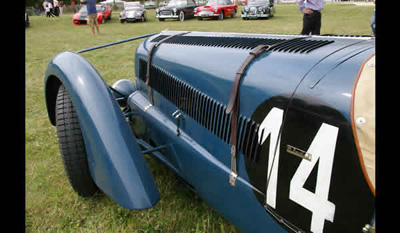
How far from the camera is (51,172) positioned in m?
2.82

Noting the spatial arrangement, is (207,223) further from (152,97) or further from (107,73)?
(107,73)

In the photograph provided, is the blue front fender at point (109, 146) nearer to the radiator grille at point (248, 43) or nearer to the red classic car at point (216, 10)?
the radiator grille at point (248, 43)

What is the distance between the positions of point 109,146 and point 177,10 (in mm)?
17893

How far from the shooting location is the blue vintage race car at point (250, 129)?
1.01m

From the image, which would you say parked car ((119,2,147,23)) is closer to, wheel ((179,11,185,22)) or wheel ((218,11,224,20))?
wheel ((179,11,185,22))

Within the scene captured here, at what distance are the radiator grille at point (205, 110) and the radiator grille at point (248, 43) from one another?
31 centimetres

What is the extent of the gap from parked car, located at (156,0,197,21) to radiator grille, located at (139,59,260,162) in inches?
667

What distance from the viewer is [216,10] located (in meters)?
17.4

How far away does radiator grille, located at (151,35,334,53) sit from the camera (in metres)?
1.43

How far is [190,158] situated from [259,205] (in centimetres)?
64

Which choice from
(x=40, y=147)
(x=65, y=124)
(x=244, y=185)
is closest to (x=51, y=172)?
(x=40, y=147)

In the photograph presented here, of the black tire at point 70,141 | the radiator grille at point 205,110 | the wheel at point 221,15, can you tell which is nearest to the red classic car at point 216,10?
the wheel at point 221,15

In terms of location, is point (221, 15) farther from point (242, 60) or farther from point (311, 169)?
point (311, 169)
